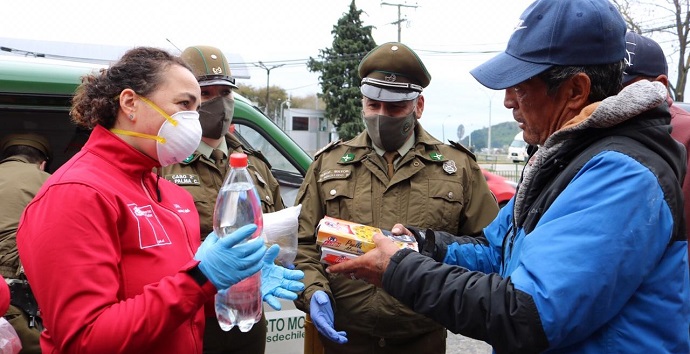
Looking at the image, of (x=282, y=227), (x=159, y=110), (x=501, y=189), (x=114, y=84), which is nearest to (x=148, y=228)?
(x=159, y=110)

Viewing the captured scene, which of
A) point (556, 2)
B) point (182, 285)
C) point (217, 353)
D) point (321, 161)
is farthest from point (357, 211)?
point (556, 2)

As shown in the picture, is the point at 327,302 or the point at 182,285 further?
the point at 327,302

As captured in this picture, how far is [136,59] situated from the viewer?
201cm

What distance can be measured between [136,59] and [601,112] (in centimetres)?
157

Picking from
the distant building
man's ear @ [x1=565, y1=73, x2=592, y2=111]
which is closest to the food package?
man's ear @ [x1=565, y1=73, x2=592, y2=111]

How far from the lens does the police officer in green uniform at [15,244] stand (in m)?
2.77

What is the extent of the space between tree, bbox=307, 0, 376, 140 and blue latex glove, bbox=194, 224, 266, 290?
30.9m

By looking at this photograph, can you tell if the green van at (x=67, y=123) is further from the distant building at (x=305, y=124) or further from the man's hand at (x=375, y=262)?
the distant building at (x=305, y=124)

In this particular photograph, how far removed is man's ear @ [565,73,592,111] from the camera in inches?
64.0

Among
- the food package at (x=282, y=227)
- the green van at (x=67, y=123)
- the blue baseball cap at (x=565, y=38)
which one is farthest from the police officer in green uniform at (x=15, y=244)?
the blue baseball cap at (x=565, y=38)

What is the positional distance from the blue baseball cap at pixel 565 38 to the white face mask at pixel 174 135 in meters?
1.12

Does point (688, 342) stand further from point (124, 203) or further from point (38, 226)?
point (38, 226)

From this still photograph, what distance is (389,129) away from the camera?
297cm

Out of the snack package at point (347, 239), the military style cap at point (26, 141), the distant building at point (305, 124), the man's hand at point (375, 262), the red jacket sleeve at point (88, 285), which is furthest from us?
the distant building at point (305, 124)
